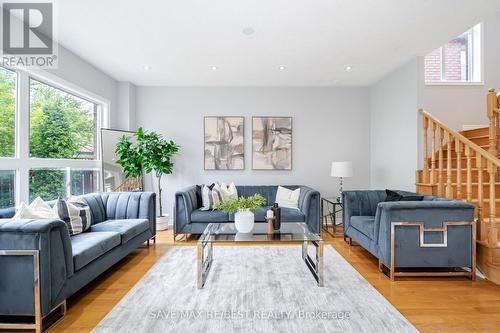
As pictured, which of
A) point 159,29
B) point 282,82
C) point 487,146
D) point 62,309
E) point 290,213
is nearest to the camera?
point 62,309

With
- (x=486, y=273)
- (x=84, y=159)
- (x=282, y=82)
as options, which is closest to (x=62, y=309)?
(x=84, y=159)

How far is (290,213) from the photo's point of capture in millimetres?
4340

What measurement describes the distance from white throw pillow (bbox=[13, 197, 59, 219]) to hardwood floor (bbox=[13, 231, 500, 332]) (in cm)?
80

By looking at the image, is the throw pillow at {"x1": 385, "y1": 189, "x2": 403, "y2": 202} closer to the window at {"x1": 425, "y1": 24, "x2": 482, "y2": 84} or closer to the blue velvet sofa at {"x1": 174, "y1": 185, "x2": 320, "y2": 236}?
the blue velvet sofa at {"x1": 174, "y1": 185, "x2": 320, "y2": 236}

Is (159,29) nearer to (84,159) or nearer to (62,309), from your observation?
(84,159)

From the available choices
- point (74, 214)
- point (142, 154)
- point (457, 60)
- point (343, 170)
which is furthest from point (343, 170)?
point (74, 214)

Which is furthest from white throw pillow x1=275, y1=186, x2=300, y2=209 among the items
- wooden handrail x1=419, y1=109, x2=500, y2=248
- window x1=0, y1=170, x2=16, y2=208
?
window x1=0, y1=170, x2=16, y2=208

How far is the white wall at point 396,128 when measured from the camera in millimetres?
4094

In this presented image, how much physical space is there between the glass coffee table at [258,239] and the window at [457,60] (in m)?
4.53

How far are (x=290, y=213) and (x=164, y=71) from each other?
10.4 feet

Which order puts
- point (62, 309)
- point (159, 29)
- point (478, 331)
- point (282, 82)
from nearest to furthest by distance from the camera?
point (478, 331) < point (62, 309) < point (159, 29) < point (282, 82)

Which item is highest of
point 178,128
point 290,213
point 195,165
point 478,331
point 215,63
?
point 215,63

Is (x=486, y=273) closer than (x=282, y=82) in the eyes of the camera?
Yes

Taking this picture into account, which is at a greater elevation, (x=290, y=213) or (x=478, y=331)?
(x=290, y=213)
